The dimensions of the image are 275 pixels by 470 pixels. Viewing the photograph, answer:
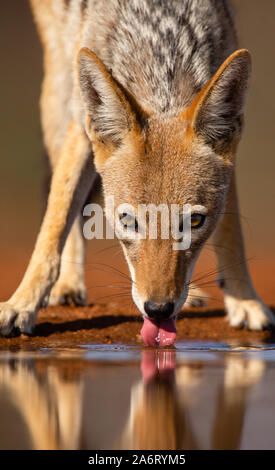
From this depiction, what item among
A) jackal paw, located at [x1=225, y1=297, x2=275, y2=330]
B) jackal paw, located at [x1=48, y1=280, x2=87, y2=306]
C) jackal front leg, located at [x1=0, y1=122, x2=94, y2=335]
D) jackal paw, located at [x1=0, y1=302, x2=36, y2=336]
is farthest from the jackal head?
jackal paw, located at [x1=48, y1=280, x2=87, y2=306]

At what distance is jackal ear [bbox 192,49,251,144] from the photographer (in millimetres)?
5086

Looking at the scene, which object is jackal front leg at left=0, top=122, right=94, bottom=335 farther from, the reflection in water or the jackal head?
the reflection in water

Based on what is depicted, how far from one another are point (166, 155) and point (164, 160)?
50 millimetres

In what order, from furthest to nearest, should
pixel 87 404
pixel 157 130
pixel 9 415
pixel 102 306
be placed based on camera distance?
1. pixel 102 306
2. pixel 157 130
3. pixel 87 404
4. pixel 9 415

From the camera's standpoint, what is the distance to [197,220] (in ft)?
17.2

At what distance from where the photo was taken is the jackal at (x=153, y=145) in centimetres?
509

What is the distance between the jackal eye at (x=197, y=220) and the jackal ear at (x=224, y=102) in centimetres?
63

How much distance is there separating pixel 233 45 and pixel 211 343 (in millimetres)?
2784

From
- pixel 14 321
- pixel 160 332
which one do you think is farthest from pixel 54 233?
pixel 160 332

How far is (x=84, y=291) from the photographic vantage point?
23.8ft

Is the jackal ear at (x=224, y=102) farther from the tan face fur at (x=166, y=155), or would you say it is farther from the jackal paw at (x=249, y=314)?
the jackal paw at (x=249, y=314)

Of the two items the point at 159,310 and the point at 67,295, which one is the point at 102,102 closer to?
the point at 159,310

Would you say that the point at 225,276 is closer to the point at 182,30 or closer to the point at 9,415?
the point at 182,30

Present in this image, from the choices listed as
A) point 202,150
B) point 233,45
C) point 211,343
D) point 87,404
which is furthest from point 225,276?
point 87,404
